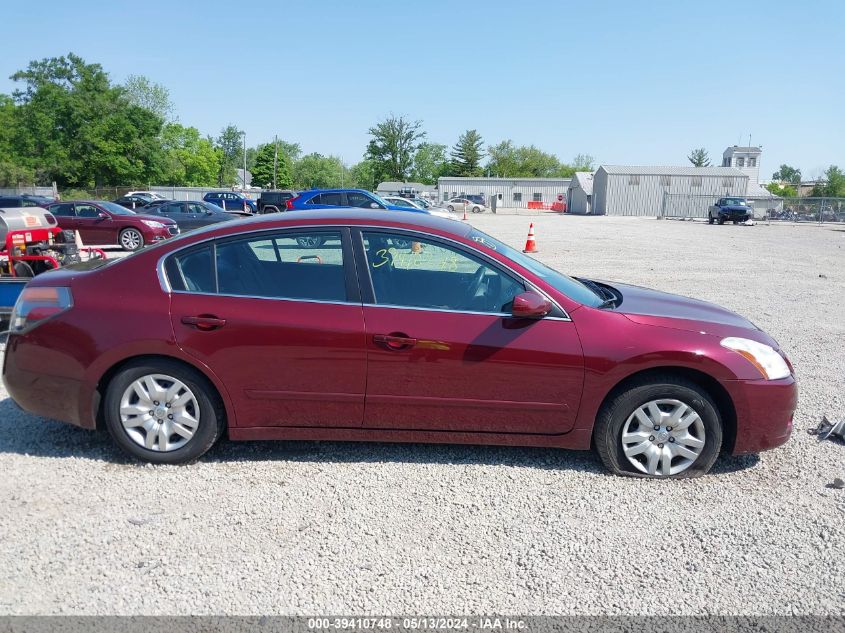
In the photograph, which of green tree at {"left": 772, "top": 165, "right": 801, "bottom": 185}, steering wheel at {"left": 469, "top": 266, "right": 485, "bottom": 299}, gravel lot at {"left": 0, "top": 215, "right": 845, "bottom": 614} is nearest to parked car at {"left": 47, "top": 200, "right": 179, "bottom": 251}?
gravel lot at {"left": 0, "top": 215, "right": 845, "bottom": 614}

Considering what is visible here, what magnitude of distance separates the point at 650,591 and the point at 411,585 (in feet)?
3.53

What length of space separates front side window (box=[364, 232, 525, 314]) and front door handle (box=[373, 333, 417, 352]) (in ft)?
0.71

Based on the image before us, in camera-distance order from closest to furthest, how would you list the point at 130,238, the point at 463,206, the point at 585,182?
the point at 130,238, the point at 463,206, the point at 585,182

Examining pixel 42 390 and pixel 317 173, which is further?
pixel 317 173

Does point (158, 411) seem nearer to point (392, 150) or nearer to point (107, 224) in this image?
point (107, 224)

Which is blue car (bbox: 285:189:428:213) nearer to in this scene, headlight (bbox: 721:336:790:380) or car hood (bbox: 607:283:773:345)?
car hood (bbox: 607:283:773:345)

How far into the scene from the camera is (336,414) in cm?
389

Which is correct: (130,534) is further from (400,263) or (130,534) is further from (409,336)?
(400,263)

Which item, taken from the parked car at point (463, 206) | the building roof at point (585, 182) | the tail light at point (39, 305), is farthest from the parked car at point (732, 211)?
the tail light at point (39, 305)

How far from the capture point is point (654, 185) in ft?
199

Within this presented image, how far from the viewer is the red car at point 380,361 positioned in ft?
12.4

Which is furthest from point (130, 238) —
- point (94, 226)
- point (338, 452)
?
point (338, 452)

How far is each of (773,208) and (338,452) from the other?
57.0m

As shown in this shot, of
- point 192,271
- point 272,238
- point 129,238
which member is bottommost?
point 129,238
